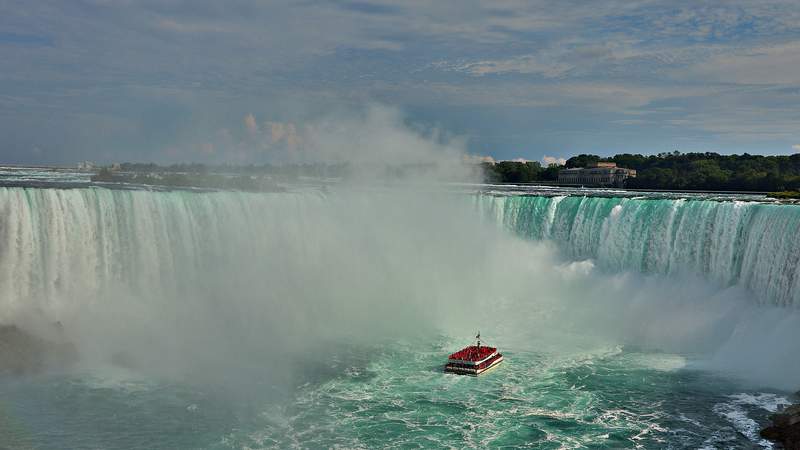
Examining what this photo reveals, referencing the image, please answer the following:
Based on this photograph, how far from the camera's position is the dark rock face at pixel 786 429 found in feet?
50.8

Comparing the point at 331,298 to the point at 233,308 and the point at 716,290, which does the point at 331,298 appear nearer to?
the point at 233,308

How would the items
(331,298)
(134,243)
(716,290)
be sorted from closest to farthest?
(134,243) → (716,290) → (331,298)

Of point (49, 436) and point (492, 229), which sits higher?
point (492, 229)

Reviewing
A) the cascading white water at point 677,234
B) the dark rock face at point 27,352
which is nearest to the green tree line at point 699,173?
the cascading white water at point 677,234

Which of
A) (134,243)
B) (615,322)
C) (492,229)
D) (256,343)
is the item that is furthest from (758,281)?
(134,243)

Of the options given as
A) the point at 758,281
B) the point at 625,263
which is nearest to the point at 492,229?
the point at 625,263

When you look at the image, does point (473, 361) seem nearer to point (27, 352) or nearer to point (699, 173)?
point (27, 352)

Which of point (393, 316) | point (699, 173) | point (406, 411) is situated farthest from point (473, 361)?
point (699, 173)

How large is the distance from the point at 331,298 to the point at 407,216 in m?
7.69

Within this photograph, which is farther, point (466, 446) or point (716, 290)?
point (716, 290)

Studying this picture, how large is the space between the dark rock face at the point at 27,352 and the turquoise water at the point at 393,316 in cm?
56

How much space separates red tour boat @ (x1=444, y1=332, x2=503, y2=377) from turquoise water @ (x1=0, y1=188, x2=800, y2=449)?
39cm

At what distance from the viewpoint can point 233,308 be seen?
84.7 ft

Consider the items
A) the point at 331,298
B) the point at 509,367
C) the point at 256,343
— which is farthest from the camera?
the point at 331,298
